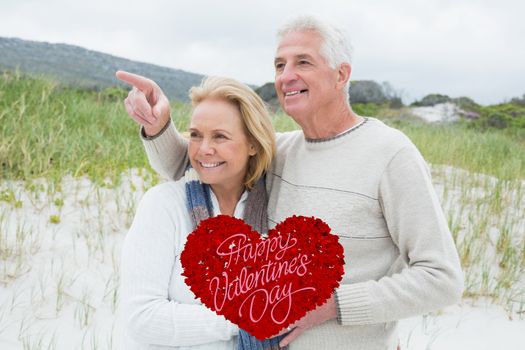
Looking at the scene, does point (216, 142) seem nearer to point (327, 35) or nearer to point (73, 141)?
point (327, 35)

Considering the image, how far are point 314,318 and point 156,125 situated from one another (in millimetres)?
896

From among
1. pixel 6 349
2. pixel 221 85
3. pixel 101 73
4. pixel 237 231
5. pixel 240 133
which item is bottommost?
pixel 6 349

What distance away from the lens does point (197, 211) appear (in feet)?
5.62

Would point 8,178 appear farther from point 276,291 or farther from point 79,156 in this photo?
point 276,291

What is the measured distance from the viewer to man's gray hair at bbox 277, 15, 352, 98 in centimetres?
191

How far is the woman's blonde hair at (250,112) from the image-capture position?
5.87 feet

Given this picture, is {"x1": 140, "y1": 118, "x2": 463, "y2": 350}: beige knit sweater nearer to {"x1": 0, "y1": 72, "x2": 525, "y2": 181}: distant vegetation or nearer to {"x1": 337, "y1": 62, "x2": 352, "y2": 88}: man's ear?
{"x1": 337, "y1": 62, "x2": 352, "y2": 88}: man's ear

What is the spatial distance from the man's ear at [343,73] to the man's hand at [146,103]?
674 millimetres

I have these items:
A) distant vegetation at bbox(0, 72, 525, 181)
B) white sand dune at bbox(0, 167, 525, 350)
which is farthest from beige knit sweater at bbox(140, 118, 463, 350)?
distant vegetation at bbox(0, 72, 525, 181)

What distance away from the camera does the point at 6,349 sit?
280cm

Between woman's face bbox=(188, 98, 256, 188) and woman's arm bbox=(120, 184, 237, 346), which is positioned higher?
woman's face bbox=(188, 98, 256, 188)

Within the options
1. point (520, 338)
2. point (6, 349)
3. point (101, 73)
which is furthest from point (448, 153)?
point (101, 73)

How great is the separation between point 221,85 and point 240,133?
0.19 m

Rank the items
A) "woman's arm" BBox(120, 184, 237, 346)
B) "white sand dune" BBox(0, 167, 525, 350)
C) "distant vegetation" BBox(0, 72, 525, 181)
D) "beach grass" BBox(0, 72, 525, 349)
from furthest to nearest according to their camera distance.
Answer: "distant vegetation" BBox(0, 72, 525, 181) < "beach grass" BBox(0, 72, 525, 349) < "white sand dune" BBox(0, 167, 525, 350) < "woman's arm" BBox(120, 184, 237, 346)
